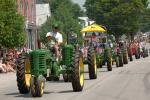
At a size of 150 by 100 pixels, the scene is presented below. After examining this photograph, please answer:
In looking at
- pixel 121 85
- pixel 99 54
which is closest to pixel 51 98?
pixel 121 85

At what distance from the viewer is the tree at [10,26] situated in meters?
39.2

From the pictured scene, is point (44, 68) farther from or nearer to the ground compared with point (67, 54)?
nearer to the ground

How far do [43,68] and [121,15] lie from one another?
3293 inches

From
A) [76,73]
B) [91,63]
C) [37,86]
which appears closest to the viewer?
[37,86]

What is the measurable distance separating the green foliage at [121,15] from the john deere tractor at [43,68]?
3165 inches

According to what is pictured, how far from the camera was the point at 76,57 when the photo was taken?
16.4 meters

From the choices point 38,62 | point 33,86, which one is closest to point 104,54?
point 38,62

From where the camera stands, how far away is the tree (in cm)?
3916

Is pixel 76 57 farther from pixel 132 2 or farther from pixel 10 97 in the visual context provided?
pixel 132 2

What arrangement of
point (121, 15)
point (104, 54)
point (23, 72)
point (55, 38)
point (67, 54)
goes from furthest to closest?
point (121, 15), point (104, 54), point (67, 54), point (55, 38), point (23, 72)

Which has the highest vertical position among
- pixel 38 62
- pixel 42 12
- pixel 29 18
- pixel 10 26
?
pixel 42 12

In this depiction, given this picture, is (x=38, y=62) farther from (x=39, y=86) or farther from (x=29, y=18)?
(x=29, y=18)

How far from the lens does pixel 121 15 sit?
98.6 m

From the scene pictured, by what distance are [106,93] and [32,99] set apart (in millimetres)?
2341
